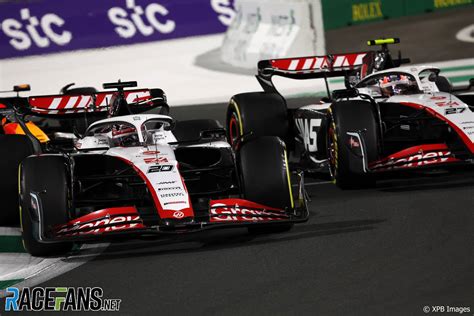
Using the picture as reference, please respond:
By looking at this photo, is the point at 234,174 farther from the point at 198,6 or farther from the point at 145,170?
the point at 198,6

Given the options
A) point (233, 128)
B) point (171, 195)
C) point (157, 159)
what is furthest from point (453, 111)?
point (171, 195)

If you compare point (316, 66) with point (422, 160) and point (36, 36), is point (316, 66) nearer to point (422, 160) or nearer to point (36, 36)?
point (422, 160)

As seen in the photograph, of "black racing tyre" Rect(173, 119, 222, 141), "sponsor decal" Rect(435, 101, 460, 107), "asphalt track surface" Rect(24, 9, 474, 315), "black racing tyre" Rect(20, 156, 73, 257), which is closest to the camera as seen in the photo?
"asphalt track surface" Rect(24, 9, 474, 315)

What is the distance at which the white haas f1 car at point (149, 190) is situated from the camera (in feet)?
32.1

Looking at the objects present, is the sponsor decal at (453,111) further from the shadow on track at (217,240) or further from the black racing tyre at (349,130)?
the shadow on track at (217,240)

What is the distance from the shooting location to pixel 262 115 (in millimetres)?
14969

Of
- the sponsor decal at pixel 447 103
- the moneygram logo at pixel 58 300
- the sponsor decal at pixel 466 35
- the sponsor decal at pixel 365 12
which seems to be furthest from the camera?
the sponsor decal at pixel 365 12

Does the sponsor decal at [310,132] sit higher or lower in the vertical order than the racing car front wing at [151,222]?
lower

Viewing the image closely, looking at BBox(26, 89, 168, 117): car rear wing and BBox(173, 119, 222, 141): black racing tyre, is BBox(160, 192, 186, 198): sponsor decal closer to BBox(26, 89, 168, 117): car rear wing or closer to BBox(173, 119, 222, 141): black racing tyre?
BBox(173, 119, 222, 141): black racing tyre

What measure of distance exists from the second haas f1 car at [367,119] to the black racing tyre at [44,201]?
3.64 metres

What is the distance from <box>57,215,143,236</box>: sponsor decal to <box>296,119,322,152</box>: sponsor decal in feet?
15.2

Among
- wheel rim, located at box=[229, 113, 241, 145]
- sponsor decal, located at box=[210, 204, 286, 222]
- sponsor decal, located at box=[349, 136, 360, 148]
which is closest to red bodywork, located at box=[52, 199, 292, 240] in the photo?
sponsor decal, located at box=[210, 204, 286, 222]

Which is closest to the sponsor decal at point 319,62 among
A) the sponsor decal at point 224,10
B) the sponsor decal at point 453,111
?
the sponsor decal at point 453,111

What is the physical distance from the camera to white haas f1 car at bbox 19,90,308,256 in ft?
32.1
